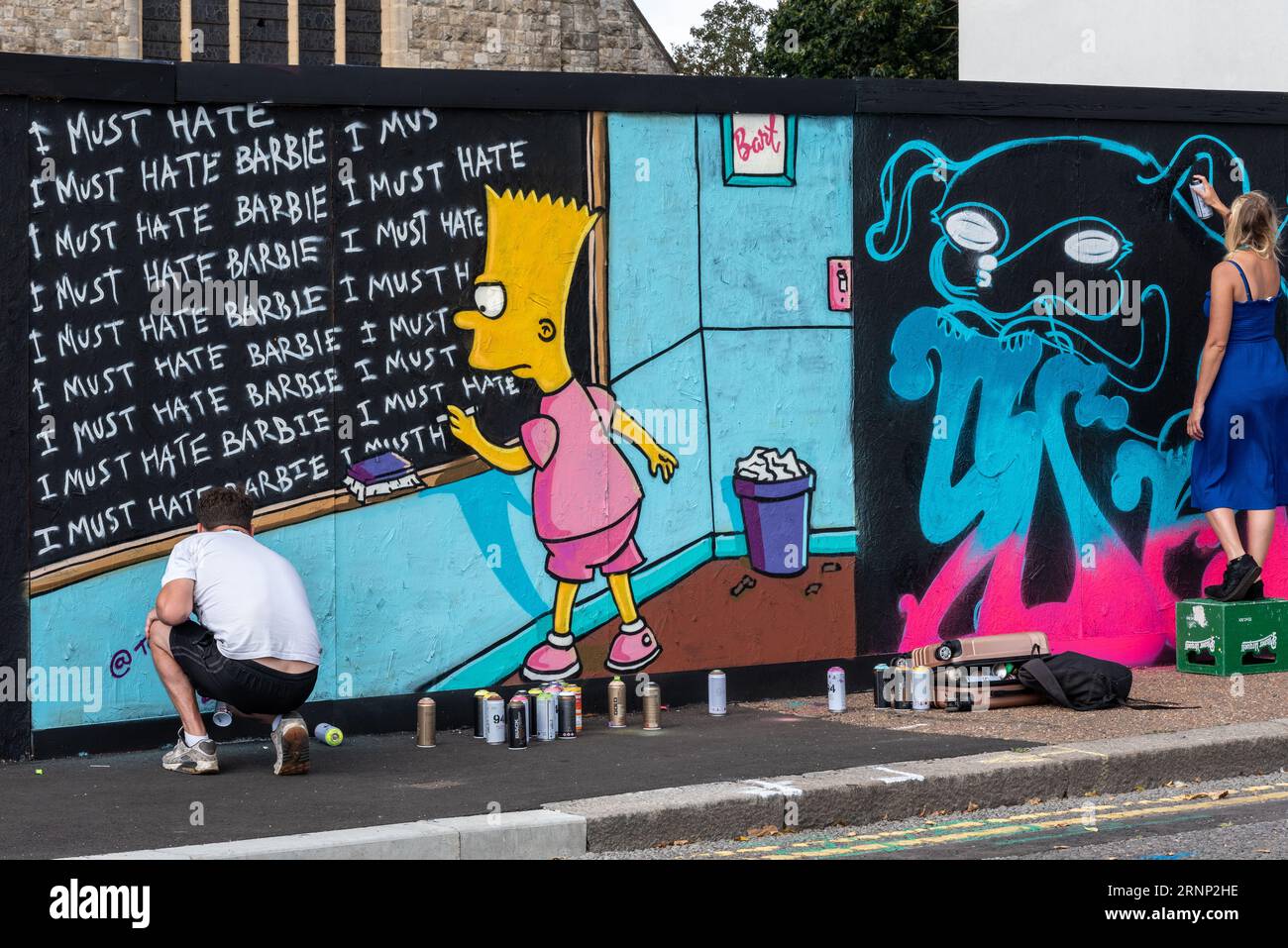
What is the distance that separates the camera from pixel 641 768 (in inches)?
273

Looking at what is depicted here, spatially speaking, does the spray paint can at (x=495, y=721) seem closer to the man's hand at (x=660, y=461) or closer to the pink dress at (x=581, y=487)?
the pink dress at (x=581, y=487)

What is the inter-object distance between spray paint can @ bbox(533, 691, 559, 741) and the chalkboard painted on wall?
48.0 inches

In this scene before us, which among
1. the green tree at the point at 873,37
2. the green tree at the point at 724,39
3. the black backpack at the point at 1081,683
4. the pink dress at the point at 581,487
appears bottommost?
the black backpack at the point at 1081,683

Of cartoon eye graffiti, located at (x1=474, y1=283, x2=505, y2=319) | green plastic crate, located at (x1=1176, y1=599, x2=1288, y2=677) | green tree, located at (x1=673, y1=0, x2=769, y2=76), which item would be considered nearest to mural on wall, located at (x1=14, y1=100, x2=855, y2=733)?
cartoon eye graffiti, located at (x1=474, y1=283, x2=505, y2=319)

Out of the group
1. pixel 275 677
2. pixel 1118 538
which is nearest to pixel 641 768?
pixel 275 677

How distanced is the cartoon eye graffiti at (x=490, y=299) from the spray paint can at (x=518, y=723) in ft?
6.37

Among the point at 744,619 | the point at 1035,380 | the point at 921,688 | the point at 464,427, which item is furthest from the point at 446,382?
the point at 1035,380

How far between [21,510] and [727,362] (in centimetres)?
357

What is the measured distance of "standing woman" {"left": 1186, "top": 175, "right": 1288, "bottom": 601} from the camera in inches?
370

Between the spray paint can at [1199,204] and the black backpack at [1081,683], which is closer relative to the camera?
the black backpack at [1081,683]

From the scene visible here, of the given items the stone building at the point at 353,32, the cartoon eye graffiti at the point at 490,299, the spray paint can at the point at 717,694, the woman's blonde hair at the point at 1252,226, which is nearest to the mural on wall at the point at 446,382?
the cartoon eye graffiti at the point at 490,299

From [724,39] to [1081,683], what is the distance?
56772 mm

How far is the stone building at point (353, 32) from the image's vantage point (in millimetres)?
27766

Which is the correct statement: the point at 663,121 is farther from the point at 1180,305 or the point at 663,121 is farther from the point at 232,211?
the point at 1180,305
